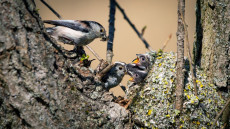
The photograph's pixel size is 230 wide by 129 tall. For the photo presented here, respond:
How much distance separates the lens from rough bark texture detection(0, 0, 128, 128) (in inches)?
101

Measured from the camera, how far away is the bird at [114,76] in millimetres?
4789

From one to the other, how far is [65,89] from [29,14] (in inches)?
35.8

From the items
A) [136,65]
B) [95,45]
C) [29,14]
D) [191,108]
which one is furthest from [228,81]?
[95,45]

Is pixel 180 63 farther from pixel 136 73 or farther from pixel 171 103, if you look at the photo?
pixel 136 73

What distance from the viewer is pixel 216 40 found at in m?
3.81

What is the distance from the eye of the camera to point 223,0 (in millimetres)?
3705

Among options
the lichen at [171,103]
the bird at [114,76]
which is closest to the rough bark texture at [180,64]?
the lichen at [171,103]

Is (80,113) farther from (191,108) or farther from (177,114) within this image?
(191,108)

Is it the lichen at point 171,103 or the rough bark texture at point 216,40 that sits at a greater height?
the rough bark texture at point 216,40

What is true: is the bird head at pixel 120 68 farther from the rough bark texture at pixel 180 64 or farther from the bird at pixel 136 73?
the rough bark texture at pixel 180 64

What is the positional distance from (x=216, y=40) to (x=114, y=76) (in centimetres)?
199

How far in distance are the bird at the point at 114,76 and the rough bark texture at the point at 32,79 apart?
5.89ft

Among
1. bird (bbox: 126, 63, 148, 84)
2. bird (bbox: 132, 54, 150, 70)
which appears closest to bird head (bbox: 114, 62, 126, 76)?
bird (bbox: 126, 63, 148, 84)

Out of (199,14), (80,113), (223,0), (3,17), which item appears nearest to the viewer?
(3,17)
